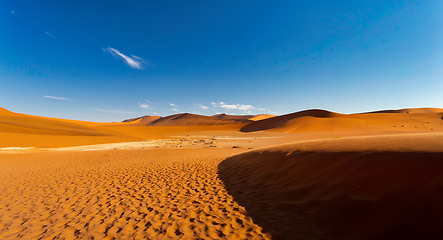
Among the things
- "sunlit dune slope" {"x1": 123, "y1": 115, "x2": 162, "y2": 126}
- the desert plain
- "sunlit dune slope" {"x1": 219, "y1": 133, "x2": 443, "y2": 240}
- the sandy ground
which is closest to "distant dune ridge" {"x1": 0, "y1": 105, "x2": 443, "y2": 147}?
the sandy ground

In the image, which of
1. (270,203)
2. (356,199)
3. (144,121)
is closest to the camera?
(356,199)

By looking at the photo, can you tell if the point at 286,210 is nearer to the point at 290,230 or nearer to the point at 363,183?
the point at 290,230

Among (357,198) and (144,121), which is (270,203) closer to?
(357,198)

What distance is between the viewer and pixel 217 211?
4.53 m

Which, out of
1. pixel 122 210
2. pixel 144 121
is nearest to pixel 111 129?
pixel 122 210

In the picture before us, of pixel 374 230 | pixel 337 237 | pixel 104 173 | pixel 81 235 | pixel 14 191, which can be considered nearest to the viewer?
pixel 374 230

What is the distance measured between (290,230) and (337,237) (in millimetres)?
769

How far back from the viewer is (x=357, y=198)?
3586 millimetres

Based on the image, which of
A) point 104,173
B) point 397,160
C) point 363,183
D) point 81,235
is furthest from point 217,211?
point 104,173

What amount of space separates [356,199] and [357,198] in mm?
38

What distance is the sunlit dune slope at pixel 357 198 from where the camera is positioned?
8.86 feet

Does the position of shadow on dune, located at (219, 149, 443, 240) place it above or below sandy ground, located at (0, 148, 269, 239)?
above

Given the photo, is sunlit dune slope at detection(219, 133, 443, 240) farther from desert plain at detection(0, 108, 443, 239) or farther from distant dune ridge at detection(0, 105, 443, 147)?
distant dune ridge at detection(0, 105, 443, 147)

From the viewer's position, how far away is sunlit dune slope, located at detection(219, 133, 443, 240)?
2.70 m
